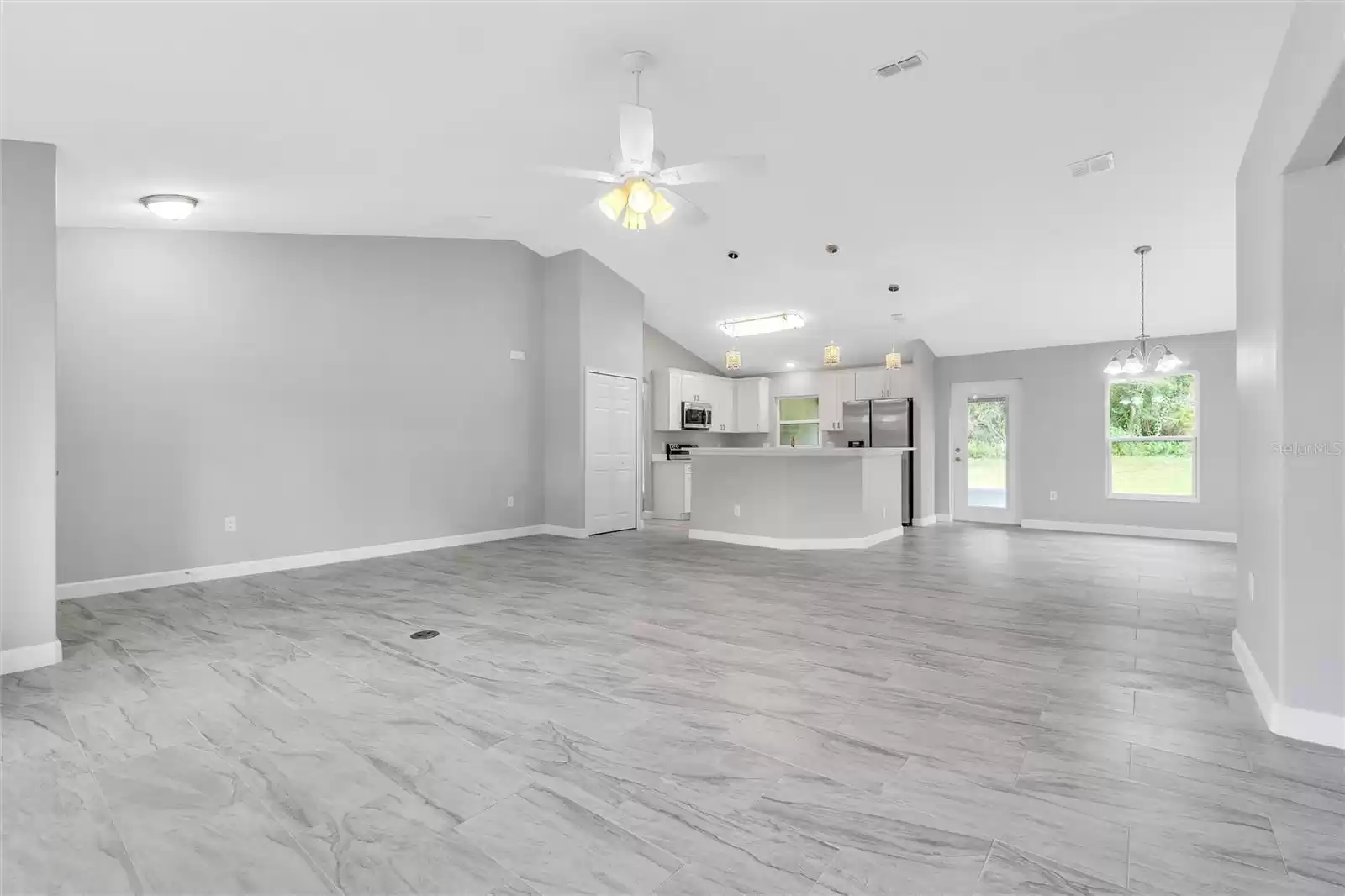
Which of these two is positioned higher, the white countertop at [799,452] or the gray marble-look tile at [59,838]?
the white countertop at [799,452]

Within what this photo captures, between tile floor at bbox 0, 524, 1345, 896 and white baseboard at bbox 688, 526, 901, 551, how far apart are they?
2465 mm

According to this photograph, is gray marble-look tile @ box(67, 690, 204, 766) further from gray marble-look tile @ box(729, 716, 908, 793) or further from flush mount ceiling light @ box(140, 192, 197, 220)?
flush mount ceiling light @ box(140, 192, 197, 220)

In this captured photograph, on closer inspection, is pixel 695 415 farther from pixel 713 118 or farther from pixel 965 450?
pixel 713 118

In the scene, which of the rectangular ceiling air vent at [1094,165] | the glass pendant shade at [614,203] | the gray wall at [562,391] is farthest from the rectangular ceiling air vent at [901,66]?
the gray wall at [562,391]

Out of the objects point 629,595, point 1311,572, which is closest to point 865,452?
point 629,595

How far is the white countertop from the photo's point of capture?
6711 millimetres

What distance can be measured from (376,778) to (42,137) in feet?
11.8

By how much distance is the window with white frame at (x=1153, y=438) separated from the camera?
300 inches

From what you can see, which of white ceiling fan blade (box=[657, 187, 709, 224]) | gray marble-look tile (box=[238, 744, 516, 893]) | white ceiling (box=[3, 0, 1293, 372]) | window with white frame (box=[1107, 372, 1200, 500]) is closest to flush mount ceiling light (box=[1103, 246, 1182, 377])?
white ceiling (box=[3, 0, 1293, 372])

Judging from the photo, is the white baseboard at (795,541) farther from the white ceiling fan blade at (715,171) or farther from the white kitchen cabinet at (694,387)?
the white ceiling fan blade at (715,171)

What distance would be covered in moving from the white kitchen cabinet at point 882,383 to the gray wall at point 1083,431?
583mm

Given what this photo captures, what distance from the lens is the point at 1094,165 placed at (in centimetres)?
453

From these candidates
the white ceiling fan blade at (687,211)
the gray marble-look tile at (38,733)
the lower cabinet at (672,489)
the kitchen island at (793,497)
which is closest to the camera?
the gray marble-look tile at (38,733)

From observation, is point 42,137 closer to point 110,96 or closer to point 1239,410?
point 110,96
